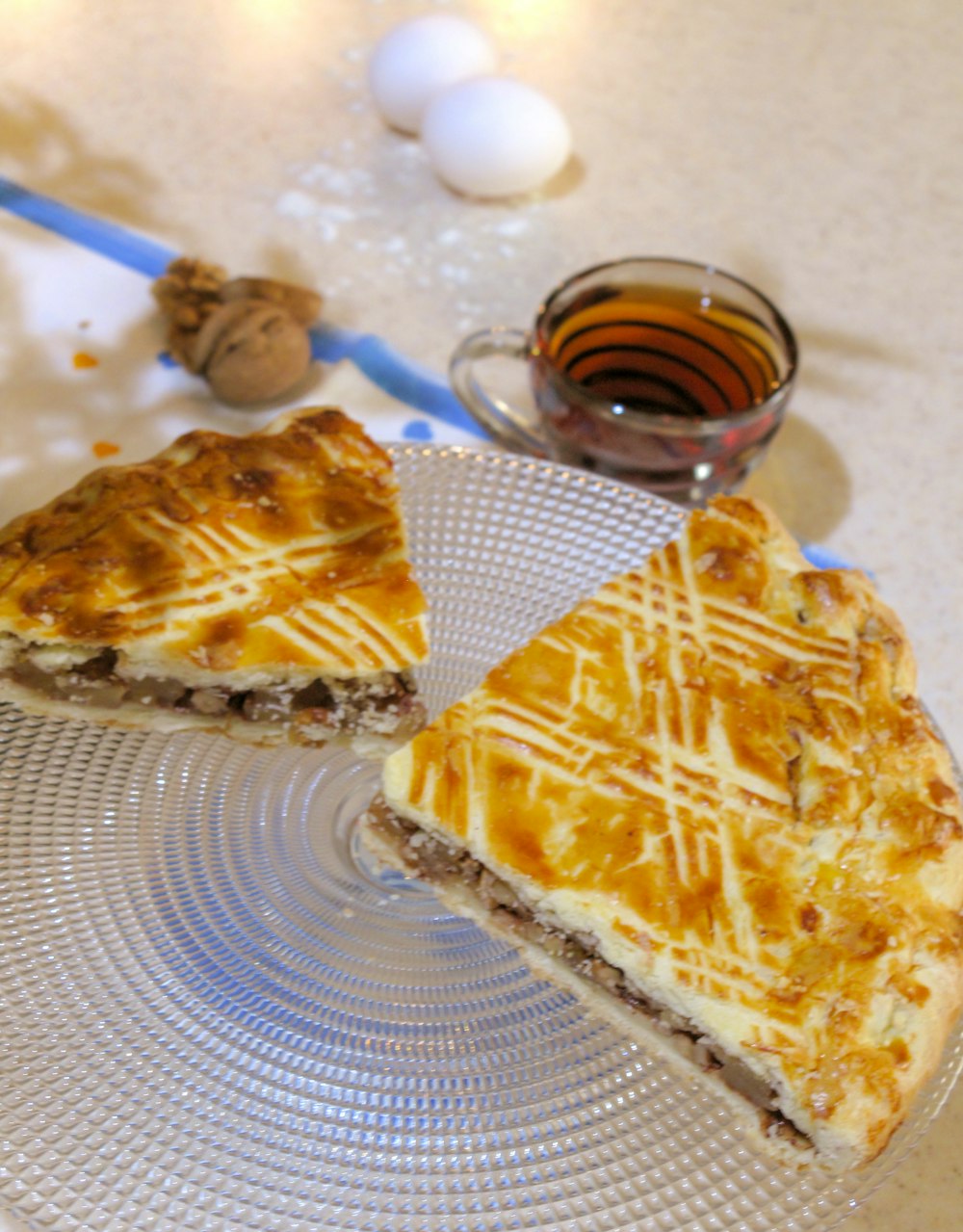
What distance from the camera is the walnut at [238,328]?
5.22ft

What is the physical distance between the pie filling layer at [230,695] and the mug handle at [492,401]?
47 cm

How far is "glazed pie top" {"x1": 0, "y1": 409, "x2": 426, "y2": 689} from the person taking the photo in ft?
3.93

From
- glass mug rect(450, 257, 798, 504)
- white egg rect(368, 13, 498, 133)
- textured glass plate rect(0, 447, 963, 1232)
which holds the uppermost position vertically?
white egg rect(368, 13, 498, 133)

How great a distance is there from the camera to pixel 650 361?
158 cm

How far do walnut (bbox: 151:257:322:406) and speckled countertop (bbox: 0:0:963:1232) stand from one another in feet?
0.21

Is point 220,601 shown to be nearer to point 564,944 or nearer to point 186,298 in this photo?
point 564,944

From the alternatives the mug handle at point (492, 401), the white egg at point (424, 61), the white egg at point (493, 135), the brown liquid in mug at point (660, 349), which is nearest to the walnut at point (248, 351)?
the mug handle at point (492, 401)

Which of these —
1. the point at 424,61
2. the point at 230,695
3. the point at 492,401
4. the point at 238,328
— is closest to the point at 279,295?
the point at 238,328

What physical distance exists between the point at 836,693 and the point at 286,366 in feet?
2.81

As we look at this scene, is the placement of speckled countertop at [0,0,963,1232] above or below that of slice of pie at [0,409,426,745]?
above

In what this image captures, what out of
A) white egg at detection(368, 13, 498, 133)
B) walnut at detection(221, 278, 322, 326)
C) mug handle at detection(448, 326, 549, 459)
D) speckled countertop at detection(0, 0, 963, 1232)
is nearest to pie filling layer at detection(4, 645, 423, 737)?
speckled countertop at detection(0, 0, 963, 1232)

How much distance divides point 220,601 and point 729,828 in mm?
545

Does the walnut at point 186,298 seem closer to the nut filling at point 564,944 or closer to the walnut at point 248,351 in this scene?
the walnut at point 248,351

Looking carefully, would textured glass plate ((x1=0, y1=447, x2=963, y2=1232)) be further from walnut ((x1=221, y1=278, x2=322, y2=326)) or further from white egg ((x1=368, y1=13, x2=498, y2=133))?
white egg ((x1=368, y1=13, x2=498, y2=133))
